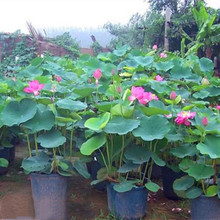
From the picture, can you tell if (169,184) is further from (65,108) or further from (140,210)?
(65,108)

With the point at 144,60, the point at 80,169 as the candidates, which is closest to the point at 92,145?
the point at 80,169

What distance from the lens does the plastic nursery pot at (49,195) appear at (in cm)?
216

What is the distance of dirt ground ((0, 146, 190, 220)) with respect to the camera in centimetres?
229

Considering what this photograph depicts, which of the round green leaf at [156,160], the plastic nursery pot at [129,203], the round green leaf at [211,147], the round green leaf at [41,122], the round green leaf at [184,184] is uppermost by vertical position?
the round green leaf at [41,122]

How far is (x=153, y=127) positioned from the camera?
6.69 feet

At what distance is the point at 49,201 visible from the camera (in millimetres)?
2186

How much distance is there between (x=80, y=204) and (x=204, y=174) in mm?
900

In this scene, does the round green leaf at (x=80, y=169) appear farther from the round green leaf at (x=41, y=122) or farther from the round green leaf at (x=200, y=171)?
the round green leaf at (x=200, y=171)

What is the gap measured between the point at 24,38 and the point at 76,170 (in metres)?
8.44

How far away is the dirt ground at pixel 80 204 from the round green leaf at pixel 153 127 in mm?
541

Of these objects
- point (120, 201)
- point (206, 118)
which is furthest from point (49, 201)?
point (206, 118)

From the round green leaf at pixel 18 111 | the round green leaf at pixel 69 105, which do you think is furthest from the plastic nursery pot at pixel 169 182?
the round green leaf at pixel 18 111

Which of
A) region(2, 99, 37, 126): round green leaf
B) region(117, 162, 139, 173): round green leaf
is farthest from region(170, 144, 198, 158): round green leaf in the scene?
region(2, 99, 37, 126): round green leaf

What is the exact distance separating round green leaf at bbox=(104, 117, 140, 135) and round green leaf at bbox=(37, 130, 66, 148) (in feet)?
0.94
